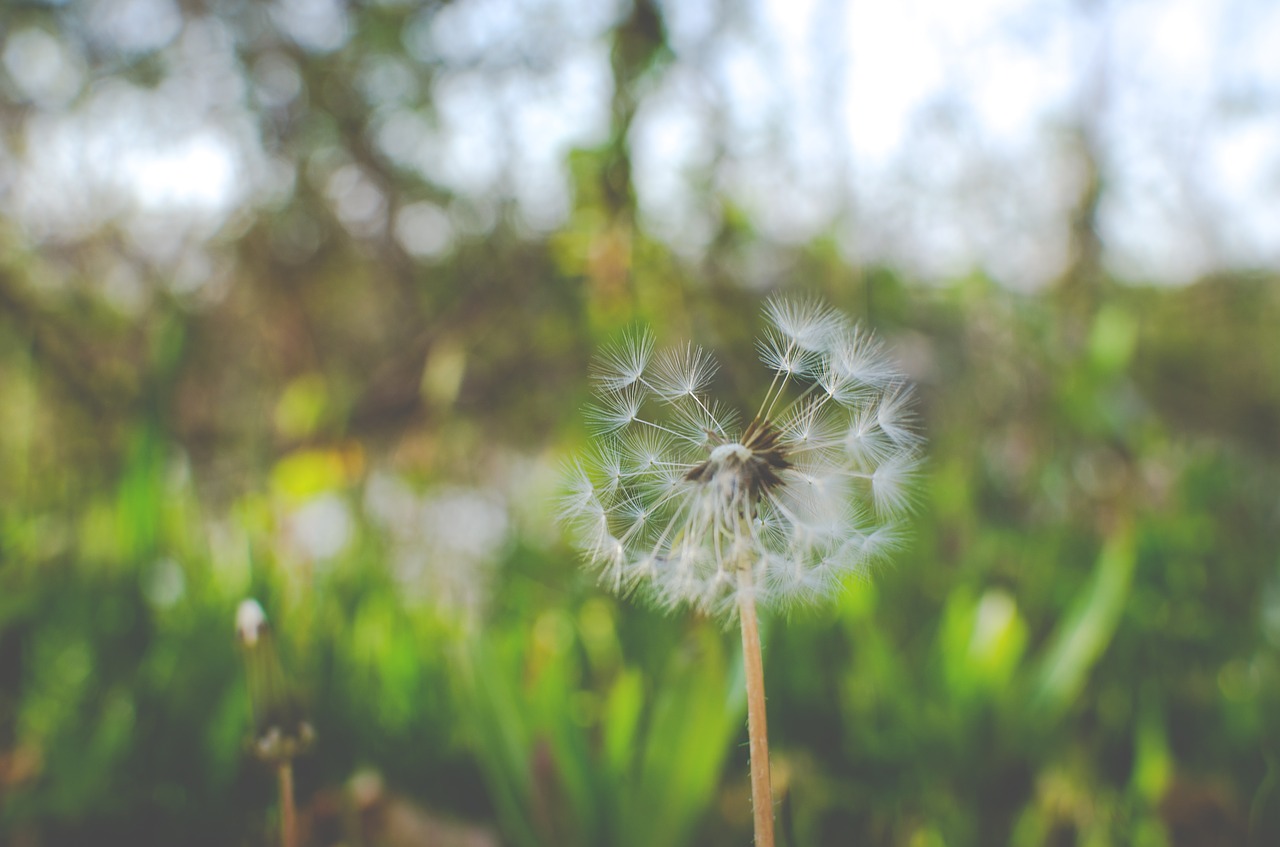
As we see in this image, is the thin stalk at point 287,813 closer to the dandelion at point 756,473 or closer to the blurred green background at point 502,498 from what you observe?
the blurred green background at point 502,498

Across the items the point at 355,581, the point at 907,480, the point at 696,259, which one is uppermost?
the point at 696,259

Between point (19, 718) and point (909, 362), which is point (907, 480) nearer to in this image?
point (19, 718)

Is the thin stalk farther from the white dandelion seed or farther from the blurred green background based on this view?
the white dandelion seed

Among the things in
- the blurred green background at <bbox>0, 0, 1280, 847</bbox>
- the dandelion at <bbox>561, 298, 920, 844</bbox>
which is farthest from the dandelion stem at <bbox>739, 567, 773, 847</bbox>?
the blurred green background at <bbox>0, 0, 1280, 847</bbox>

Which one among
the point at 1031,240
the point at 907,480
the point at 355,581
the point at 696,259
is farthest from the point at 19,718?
the point at 1031,240

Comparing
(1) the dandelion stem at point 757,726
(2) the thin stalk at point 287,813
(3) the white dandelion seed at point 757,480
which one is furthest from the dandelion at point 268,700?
(1) the dandelion stem at point 757,726

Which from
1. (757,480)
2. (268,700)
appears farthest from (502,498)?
(757,480)
